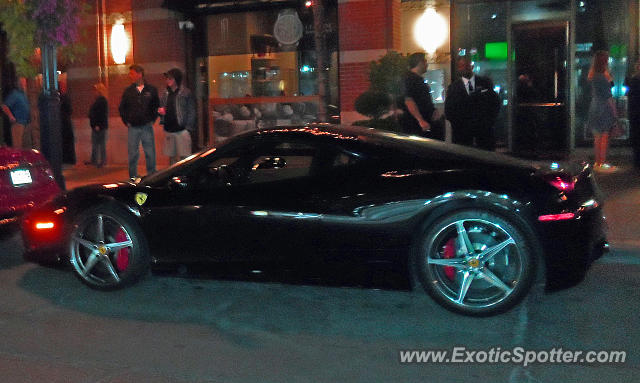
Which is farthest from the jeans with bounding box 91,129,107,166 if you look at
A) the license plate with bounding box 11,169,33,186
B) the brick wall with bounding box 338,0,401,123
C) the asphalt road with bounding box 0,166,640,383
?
the asphalt road with bounding box 0,166,640,383

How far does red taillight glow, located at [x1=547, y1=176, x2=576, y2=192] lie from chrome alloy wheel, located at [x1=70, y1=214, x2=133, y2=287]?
3.12 metres

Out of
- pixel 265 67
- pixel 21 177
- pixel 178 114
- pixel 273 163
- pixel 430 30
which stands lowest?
pixel 21 177

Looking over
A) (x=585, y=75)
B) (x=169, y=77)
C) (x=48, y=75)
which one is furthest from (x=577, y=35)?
(x=48, y=75)

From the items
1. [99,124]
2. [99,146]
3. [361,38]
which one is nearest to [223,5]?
[361,38]

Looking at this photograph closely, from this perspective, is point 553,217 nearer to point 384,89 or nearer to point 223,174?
point 223,174

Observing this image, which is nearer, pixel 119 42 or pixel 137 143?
pixel 137 143

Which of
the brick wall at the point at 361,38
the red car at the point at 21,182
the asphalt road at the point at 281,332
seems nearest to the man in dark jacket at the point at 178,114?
the red car at the point at 21,182

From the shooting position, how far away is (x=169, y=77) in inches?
447

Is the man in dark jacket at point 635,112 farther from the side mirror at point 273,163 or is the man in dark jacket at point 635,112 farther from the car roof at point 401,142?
the side mirror at point 273,163

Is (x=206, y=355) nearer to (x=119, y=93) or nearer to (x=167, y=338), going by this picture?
(x=167, y=338)

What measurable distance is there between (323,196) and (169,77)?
20.4 feet

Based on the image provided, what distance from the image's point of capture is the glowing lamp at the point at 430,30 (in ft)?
44.5

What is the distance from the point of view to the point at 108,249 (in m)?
6.26

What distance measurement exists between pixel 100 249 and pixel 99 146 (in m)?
9.15
